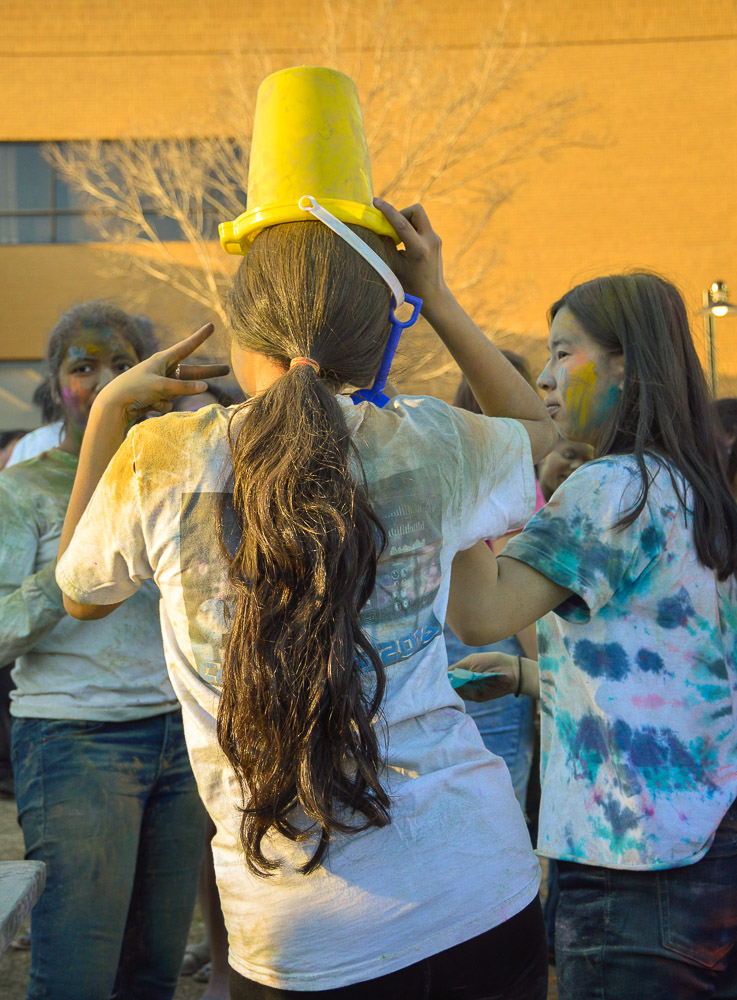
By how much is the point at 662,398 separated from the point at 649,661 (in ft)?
1.66

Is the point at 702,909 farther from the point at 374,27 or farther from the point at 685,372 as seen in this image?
the point at 374,27

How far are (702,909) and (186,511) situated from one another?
1077mm

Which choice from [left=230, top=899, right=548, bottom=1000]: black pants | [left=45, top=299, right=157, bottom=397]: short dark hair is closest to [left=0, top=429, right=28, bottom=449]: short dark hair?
[left=45, top=299, right=157, bottom=397]: short dark hair

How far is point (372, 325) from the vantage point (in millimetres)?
1390

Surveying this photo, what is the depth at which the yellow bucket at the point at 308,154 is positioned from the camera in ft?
4.83

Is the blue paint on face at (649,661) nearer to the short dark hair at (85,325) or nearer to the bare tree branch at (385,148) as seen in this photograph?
the short dark hair at (85,325)

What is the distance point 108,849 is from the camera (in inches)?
78.1

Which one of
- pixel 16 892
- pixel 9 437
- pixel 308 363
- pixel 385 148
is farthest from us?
pixel 385 148

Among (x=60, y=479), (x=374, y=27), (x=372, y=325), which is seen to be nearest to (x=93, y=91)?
(x=374, y=27)

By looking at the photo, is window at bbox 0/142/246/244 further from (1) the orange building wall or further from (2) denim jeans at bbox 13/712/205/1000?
(2) denim jeans at bbox 13/712/205/1000

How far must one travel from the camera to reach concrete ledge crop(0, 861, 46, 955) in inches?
57.7

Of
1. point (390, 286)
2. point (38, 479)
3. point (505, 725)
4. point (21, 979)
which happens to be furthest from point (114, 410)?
point (21, 979)

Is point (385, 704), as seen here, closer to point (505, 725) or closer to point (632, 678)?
point (632, 678)

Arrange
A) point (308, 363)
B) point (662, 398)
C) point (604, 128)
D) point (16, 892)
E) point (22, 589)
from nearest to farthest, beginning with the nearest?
point (308, 363) → point (16, 892) → point (662, 398) → point (22, 589) → point (604, 128)
